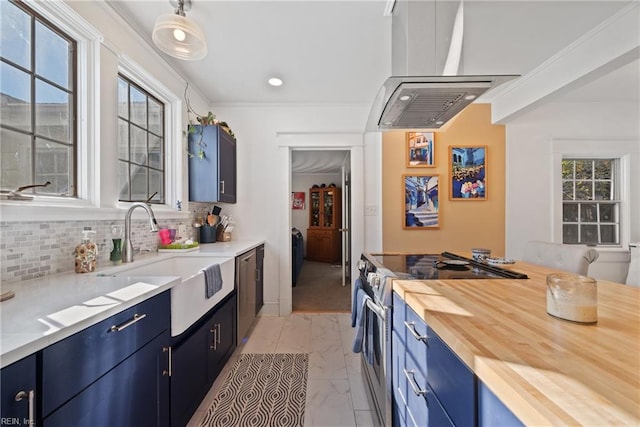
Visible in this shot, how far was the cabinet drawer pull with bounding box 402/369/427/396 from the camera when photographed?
0.95m

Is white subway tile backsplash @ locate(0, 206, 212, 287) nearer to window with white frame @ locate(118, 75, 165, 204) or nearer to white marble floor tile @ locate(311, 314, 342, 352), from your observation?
window with white frame @ locate(118, 75, 165, 204)

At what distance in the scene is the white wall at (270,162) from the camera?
3270mm

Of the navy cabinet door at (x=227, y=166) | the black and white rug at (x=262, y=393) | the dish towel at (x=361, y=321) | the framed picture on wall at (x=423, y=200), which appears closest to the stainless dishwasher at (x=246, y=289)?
the black and white rug at (x=262, y=393)

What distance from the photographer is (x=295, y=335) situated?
269cm

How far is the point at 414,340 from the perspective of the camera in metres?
1.03

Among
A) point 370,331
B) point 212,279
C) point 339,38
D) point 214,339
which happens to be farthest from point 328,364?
point 339,38

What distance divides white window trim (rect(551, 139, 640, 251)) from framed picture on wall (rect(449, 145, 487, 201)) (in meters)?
0.82

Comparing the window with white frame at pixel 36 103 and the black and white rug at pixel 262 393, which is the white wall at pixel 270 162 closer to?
the black and white rug at pixel 262 393

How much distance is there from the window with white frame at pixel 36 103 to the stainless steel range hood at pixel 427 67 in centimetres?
184

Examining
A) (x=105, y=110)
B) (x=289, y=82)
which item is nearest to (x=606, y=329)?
(x=105, y=110)

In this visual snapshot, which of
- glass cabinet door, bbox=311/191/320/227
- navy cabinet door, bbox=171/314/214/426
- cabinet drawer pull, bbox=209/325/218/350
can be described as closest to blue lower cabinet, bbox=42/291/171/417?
navy cabinet door, bbox=171/314/214/426

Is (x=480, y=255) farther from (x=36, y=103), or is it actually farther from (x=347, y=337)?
(x=36, y=103)

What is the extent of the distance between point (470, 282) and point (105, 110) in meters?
2.33

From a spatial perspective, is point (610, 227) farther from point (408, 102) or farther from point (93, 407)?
point (93, 407)
